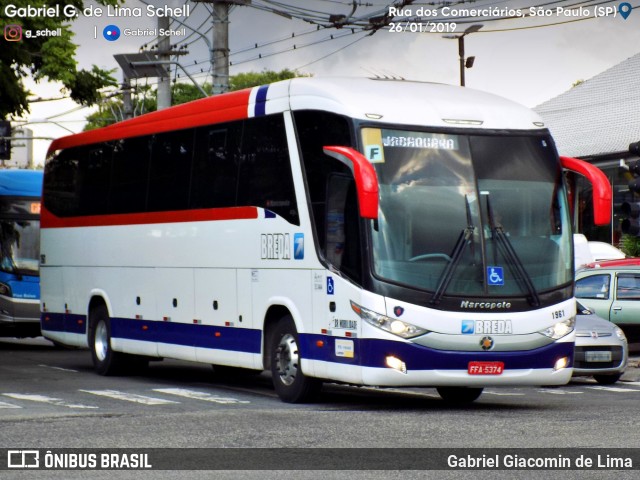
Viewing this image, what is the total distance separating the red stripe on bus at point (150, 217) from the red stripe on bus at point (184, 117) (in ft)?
3.79

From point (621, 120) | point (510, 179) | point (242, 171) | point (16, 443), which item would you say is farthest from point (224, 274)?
point (621, 120)

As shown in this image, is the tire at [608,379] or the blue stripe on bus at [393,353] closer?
the blue stripe on bus at [393,353]

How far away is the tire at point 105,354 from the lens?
21.1m

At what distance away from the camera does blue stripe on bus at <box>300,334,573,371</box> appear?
14.6 metres

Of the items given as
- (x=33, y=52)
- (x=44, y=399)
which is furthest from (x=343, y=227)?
(x=33, y=52)

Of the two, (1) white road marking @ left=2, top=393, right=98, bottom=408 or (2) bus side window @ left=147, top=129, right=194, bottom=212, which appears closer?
(1) white road marking @ left=2, top=393, right=98, bottom=408

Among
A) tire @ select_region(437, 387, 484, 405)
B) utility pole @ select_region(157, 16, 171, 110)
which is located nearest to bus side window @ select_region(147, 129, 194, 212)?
tire @ select_region(437, 387, 484, 405)

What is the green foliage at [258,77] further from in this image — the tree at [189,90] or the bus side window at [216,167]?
the bus side window at [216,167]

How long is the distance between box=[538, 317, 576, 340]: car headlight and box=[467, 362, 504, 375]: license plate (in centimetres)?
65

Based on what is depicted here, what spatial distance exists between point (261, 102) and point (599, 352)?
723 cm

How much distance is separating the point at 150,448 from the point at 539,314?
5405 mm

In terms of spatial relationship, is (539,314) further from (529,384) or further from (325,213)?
(325,213)

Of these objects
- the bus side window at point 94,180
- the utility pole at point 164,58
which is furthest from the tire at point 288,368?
the utility pole at point 164,58

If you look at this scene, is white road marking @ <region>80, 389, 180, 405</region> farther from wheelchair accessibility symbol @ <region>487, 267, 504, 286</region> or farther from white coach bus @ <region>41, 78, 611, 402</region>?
wheelchair accessibility symbol @ <region>487, 267, 504, 286</region>
